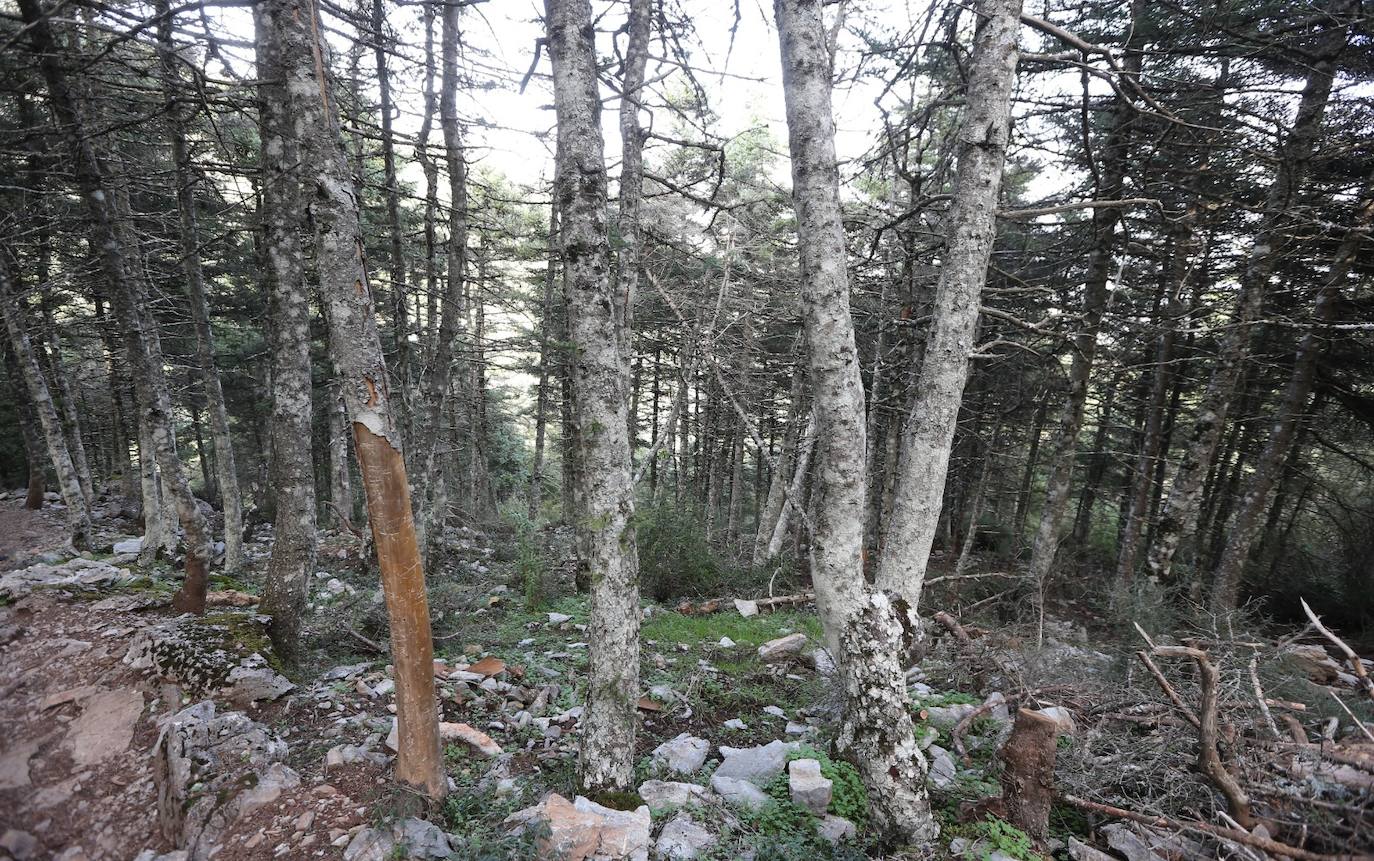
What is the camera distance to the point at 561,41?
3.36 metres

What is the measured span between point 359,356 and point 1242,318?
9.63m

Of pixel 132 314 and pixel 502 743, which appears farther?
pixel 132 314

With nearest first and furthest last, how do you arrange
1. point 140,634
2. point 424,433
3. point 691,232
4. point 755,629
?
1. point 140,634
2. point 755,629
3. point 424,433
4. point 691,232

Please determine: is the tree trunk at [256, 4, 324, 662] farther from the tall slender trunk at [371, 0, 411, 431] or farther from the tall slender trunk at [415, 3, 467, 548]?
the tall slender trunk at [415, 3, 467, 548]

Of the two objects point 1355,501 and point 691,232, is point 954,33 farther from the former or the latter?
point 1355,501

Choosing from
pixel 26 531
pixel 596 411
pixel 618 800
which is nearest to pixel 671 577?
pixel 618 800

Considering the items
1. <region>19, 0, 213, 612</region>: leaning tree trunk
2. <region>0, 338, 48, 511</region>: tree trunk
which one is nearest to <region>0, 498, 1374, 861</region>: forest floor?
<region>19, 0, 213, 612</region>: leaning tree trunk

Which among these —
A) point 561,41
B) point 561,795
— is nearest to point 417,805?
point 561,795

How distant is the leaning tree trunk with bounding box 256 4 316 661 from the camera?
5.22 metres

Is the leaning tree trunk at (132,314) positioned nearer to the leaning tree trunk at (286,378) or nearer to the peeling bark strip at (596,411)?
the leaning tree trunk at (286,378)

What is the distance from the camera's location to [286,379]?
5.58 m

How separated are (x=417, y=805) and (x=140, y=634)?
3.31m

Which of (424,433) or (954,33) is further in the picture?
(424,433)

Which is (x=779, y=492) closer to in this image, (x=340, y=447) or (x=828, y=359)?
(x=828, y=359)
